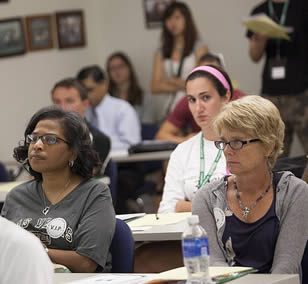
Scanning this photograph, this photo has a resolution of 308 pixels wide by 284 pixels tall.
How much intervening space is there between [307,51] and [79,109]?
207 centimetres

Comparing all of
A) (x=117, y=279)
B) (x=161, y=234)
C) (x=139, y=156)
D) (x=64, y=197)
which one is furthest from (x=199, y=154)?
(x=139, y=156)

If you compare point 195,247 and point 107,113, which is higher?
point 195,247

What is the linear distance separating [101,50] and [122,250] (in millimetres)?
5848

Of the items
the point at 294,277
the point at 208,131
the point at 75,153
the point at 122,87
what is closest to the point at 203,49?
the point at 122,87

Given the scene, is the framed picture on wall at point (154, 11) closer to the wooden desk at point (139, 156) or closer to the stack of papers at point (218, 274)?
the wooden desk at point (139, 156)

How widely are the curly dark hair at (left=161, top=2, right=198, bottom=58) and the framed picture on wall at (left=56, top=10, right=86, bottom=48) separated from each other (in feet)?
4.05

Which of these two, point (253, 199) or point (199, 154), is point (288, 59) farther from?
point (253, 199)

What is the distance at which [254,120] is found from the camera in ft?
9.12

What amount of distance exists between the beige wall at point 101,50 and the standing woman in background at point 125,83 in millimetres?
533

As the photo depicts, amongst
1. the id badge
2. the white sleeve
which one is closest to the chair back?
the id badge

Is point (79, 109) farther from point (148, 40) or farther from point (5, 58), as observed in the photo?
point (148, 40)

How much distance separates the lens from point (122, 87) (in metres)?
7.83

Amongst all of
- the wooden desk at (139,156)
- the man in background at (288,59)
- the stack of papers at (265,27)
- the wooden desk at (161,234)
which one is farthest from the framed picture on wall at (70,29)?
the wooden desk at (161,234)

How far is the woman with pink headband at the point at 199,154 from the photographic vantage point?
3.83 m
